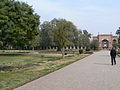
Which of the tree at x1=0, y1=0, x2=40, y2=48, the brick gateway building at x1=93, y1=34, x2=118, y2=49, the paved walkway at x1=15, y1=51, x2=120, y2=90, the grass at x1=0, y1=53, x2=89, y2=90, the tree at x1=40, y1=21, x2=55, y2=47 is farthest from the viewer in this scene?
the brick gateway building at x1=93, y1=34, x2=118, y2=49

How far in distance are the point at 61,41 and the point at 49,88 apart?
3043 cm

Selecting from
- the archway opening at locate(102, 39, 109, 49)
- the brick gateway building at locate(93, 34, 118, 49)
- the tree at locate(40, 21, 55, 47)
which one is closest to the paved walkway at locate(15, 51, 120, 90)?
the tree at locate(40, 21, 55, 47)

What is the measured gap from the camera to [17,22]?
4597cm

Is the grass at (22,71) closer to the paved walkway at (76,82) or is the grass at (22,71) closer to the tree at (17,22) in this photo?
the paved walkway at (76,82)

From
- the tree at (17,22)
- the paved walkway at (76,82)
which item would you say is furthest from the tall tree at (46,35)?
the paved walkway at (76,82)

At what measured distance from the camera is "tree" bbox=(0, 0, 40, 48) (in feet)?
139

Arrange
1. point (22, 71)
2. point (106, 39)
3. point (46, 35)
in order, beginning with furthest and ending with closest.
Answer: point (106, 39)
point (46, 35)
point (22, 71)

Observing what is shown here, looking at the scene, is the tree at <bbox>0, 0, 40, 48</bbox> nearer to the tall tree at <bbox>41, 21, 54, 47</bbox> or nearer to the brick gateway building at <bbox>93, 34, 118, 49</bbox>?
the tall tree at <bbox>41, 21, 54, 47</bbox>

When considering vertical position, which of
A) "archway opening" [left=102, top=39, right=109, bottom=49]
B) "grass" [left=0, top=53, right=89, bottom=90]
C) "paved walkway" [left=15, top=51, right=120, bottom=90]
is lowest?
"paved walkway" [left=15, top=51, right=120, bottom=90]

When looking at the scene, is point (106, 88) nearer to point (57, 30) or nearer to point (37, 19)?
point (57, 30)

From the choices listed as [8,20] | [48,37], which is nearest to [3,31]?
[8,20]

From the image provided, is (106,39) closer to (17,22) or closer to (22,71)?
(17,22)

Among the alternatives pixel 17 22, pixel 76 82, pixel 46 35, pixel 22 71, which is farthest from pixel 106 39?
pixel 76 82

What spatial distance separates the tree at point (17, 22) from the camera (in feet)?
139
